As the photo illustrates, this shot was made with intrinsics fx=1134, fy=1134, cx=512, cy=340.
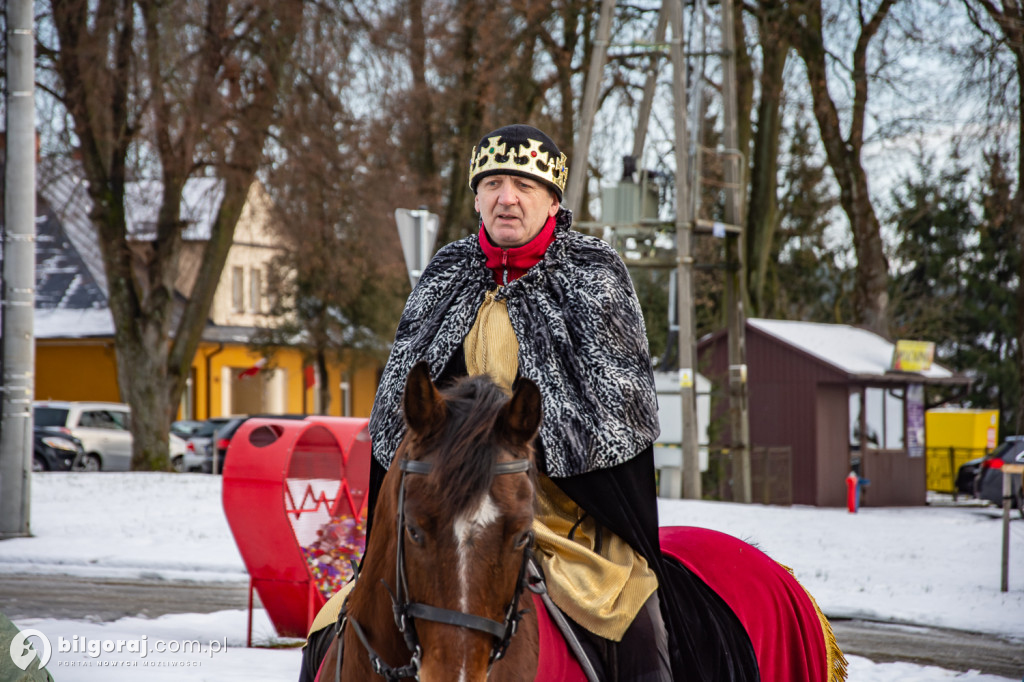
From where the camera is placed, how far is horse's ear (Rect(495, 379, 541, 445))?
2465 mm

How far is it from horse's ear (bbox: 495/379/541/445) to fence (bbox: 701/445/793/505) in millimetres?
18830

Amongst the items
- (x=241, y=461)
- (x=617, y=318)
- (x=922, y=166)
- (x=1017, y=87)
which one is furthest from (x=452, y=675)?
(x=922, y=166)

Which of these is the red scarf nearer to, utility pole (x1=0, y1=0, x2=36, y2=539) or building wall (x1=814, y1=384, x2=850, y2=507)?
utility pole (x1=0, y1=0, x2=36, y2=539)

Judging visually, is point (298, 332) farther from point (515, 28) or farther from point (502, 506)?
point (502, 506)

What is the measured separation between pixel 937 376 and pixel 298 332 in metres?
21.3

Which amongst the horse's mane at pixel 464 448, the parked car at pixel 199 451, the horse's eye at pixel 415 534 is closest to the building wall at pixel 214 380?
the parked car at pixel 199 451

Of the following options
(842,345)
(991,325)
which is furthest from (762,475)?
(991,325)

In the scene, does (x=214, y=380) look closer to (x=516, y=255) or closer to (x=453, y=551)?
(x=516, y=255)

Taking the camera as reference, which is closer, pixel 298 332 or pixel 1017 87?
pixel 1017 87

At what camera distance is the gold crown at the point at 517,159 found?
3361 millimetres

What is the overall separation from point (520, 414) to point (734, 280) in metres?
17.5

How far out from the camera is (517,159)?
11.0 ft

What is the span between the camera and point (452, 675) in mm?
2270

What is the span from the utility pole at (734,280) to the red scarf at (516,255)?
51.4ft
